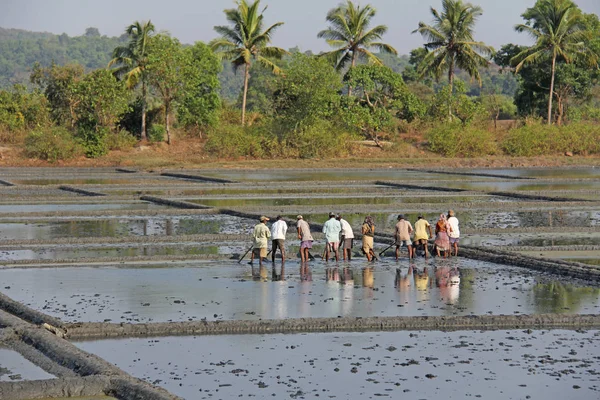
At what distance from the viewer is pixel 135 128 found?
185 feet

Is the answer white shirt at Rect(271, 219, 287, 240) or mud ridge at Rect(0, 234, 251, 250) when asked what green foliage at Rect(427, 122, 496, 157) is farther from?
white shirt at Rect(271, 219, 287, 240)

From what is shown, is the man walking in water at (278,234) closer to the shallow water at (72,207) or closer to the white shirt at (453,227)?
the white shirt at (453,227)

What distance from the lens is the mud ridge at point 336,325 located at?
43.8 feet

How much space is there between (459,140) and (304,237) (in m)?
37.8

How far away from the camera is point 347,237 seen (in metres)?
20.2

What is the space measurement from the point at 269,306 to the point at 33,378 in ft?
15.8

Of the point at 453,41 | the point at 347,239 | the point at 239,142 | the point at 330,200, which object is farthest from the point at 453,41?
the point at 347,239

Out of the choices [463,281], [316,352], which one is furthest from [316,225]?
[316,352]

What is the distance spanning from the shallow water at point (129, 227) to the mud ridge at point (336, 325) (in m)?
11.0

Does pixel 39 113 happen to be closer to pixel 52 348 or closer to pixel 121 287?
pixel 121 287

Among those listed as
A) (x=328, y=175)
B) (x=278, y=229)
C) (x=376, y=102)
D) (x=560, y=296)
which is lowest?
(x=560, y=296)

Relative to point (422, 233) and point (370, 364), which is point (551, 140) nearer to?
point (422, 233)

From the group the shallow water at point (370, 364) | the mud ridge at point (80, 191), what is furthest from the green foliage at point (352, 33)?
the shallow water at point (370, 364)

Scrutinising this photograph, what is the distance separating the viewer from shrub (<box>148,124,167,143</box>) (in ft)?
179
